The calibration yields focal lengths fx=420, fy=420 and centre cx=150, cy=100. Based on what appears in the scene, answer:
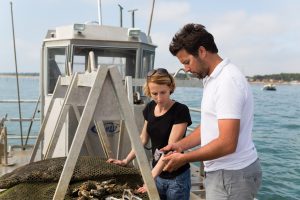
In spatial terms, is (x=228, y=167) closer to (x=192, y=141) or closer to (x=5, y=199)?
(x=192, y=141)

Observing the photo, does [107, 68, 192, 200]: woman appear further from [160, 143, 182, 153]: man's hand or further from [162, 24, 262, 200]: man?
[162, 24, 262, 200]: man

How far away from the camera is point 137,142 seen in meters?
2.59

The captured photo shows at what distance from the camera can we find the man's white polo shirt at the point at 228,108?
217 cm

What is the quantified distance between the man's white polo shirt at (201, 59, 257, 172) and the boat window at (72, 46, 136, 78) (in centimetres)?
466

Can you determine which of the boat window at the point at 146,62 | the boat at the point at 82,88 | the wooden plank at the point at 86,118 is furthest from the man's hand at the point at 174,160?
the boat window at the point at 146,62

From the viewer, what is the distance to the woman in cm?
293

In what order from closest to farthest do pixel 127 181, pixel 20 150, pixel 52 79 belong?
1. pixel 127 181
2. pixel 52 79
3. pixel 20 150

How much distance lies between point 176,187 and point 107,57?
4.29m

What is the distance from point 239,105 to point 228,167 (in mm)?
370

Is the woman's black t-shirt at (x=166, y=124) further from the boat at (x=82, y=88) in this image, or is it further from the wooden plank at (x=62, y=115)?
the wooden plank at (x=62, y=115)

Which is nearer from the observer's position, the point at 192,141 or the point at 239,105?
the point at 239,105

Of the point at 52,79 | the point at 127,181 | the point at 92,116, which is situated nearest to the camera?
the point at 92,116

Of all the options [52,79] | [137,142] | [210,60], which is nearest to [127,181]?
[137,142]

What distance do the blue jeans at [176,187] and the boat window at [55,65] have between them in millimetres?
4349
